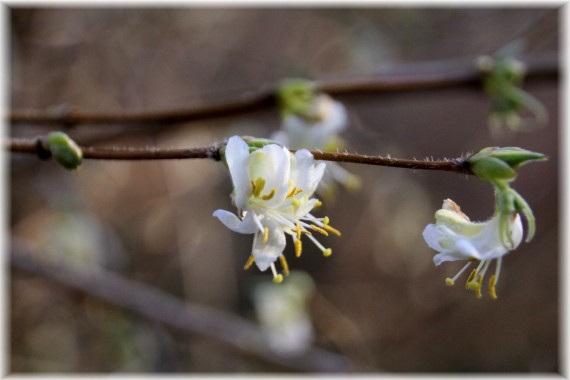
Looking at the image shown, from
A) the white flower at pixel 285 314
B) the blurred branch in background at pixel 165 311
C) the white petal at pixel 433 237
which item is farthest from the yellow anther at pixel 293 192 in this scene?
the white flower at pixel 285 314

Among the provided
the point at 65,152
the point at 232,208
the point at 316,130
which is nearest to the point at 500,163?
the point at 65,152

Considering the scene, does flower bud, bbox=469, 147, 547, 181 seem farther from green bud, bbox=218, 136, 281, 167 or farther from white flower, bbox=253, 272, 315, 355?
white flower, bbox=253, 272, 315, 355

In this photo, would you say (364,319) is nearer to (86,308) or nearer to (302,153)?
(86,308)

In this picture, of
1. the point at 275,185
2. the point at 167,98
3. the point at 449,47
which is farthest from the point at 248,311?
the point at 275,185

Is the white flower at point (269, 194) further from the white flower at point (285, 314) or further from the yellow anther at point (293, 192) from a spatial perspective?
the white flower at point (285, 314)

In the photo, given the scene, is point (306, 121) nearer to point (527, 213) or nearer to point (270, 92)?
point (270, 92)
